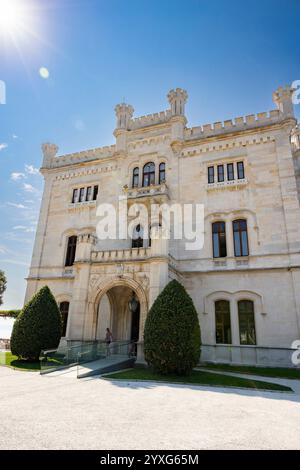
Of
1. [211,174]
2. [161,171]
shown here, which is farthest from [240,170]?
[161,171]

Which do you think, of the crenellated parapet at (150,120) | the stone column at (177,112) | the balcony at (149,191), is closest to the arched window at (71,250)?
the balcony at (149,191)

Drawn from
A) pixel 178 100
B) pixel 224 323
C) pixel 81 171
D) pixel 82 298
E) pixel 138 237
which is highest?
pixel 178 100

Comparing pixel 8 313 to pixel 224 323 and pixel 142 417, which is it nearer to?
pixel 224 323

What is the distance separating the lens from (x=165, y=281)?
50.0 ft

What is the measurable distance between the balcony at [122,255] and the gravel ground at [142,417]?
23.9 feet

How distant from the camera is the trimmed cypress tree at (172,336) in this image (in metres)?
12.5

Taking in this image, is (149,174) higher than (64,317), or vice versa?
(149,174)

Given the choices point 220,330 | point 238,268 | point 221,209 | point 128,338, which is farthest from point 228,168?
point 128,338

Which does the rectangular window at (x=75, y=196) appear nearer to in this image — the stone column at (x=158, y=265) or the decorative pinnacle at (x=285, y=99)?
the stone column at (x=158, y=265)

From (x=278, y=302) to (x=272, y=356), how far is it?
3076mm

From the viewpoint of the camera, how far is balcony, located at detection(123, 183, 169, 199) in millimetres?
21031

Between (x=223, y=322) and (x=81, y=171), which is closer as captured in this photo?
(x=223, y=322)

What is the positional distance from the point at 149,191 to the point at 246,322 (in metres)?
11.4

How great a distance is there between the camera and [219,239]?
19891 mm
